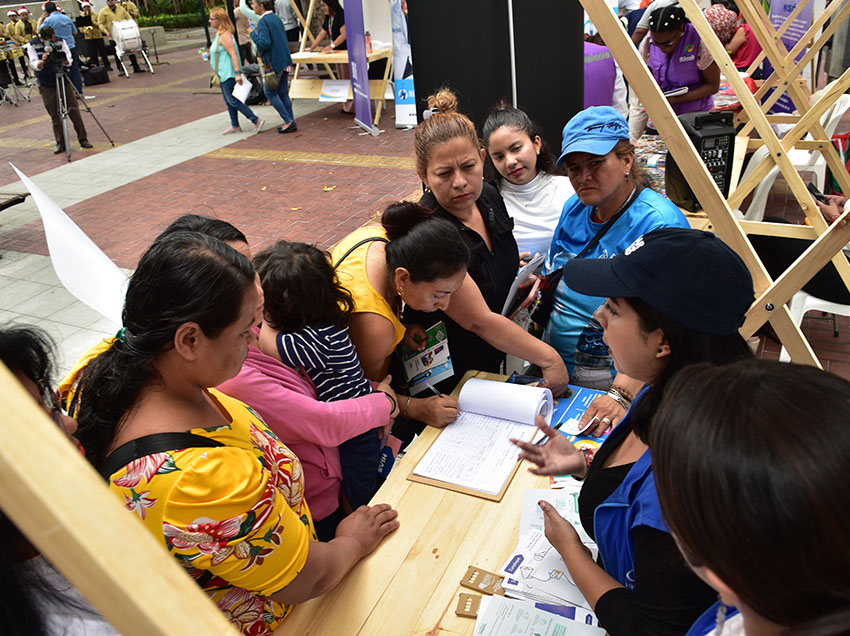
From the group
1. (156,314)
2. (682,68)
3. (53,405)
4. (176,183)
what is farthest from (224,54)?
(53,405)

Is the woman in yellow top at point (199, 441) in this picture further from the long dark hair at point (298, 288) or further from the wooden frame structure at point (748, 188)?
the wooden frame structure at point (748, 188)

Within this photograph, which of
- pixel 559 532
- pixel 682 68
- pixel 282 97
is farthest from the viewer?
pixel 282 97

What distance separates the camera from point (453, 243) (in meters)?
2.11

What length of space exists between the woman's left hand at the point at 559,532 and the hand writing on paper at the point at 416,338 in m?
0.91

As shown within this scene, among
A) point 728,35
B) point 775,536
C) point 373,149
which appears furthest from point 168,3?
point 775,536

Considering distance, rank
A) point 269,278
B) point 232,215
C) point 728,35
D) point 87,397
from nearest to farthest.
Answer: point 87,397 → point 269,278 → point 728,35 → point 232,215

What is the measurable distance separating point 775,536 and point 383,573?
1168 mm

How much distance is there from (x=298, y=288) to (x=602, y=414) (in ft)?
3.66

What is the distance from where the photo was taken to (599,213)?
257cm

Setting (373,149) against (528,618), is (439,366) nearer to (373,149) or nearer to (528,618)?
(528,618)

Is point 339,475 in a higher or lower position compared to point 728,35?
lower

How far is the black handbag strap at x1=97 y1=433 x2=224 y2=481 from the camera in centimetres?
124

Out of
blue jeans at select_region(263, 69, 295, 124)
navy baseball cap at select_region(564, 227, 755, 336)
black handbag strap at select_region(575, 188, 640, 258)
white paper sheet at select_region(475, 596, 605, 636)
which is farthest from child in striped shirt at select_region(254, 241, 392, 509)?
blue jeans at select_region(263, 69, 295, 124)

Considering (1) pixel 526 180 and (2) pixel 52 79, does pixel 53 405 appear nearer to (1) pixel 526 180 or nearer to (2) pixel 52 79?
(1) pixel 526 180
